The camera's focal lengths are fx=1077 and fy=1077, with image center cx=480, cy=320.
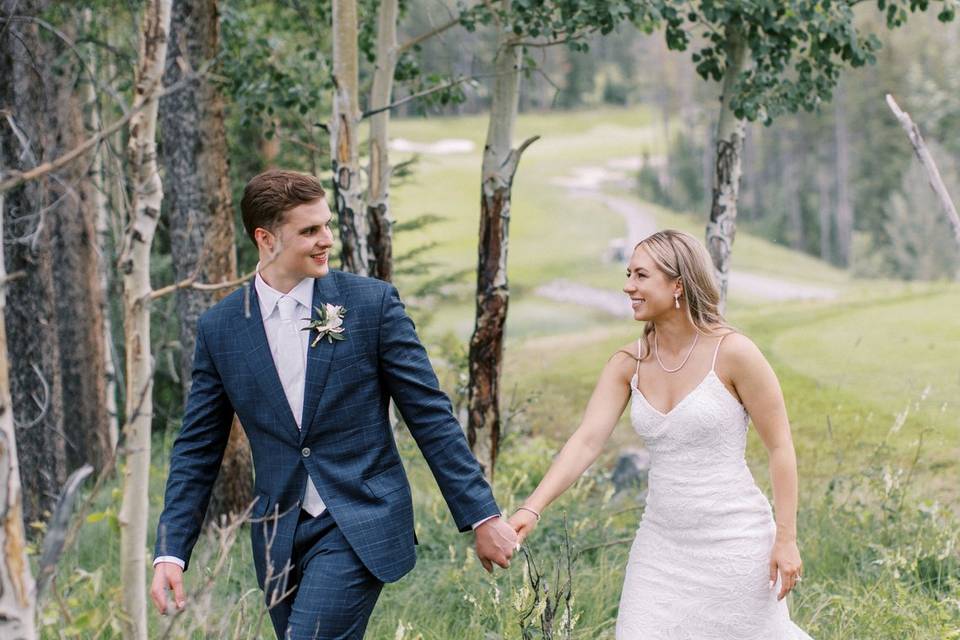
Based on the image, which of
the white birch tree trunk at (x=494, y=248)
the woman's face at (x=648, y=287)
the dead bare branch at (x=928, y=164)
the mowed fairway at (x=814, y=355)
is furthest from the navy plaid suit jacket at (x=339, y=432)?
the mowed fairway at (x=814, y=355)

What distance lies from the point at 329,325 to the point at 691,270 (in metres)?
1.21

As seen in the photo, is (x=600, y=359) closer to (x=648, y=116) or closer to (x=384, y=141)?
(x=384, y=141)

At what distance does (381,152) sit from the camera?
20.5ft

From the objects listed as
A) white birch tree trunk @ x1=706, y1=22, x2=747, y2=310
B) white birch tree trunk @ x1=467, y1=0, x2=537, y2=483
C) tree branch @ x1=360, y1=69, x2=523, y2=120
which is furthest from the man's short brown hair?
white birch tree trunk @ x1=706, y1=22, x2=747, y2=310

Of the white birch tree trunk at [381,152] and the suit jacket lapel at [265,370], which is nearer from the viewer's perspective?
the suit jacket lapel at [265,370]

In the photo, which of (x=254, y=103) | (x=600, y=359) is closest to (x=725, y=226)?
(x=254, y=103)

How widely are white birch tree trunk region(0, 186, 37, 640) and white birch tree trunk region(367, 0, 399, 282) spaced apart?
4180 millimetres

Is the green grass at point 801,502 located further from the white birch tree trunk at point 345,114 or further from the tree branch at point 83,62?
the white birch tree trunk at point 345,114

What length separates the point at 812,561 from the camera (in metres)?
5.46

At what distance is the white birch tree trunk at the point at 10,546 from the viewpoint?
206 cm

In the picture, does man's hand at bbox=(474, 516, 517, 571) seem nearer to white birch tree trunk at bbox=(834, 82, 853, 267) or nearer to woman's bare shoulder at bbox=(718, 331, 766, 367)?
woman's bare shoulder at bbox=(718, 331, 766, 367)

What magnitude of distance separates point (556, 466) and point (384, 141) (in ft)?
10.2

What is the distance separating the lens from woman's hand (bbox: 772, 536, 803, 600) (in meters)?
3.46

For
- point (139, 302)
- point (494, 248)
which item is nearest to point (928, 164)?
point (494, 248)
